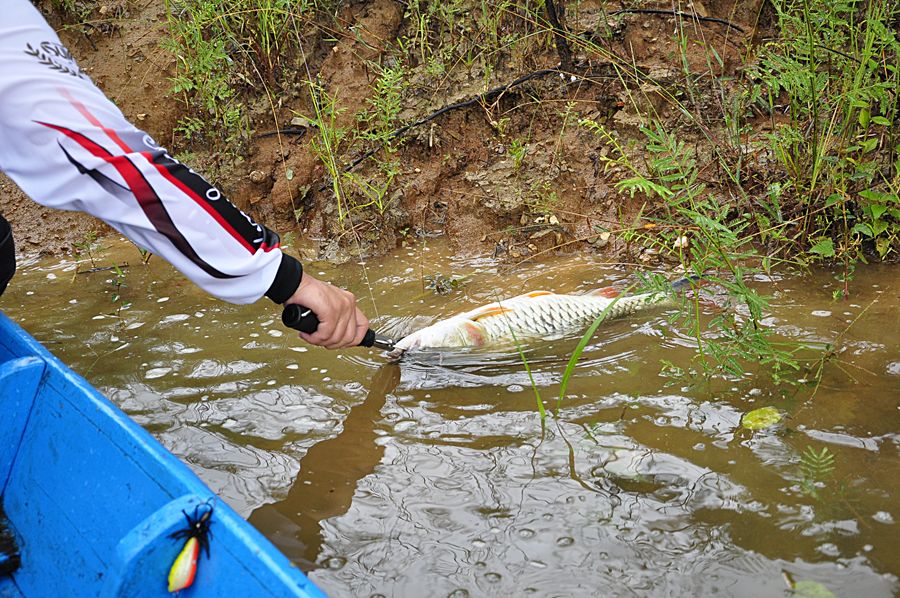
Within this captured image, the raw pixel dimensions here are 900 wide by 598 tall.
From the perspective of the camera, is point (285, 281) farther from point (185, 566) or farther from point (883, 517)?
point (883, 517)

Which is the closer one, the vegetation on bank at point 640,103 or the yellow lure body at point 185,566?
the yellow lure body at point 185,566

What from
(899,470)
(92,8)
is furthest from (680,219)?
(92,8)

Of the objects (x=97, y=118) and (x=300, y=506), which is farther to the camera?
(x=300, y=506)

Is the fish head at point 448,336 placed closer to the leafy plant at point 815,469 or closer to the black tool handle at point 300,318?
the black tool handle at point 300,318

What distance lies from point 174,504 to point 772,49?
14.1 ft

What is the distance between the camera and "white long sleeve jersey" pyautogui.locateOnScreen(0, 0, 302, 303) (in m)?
1.90

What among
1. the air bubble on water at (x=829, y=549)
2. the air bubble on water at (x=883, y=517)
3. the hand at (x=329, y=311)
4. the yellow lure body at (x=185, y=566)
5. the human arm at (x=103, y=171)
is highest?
the human arm at (x=103, y=171)

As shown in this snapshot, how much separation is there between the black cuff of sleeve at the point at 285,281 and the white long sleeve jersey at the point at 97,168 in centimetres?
9

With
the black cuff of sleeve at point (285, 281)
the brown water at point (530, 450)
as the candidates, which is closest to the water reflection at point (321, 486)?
Answer: the brown water at point (530, 450)

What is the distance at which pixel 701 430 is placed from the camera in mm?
2891

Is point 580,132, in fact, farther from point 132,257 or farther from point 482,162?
point 132,257

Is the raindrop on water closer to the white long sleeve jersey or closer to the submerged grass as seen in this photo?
the white long sleeve jersey

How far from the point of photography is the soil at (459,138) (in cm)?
498

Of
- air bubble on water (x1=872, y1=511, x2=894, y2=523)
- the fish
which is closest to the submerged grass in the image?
the fish
